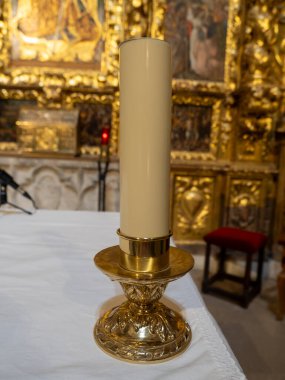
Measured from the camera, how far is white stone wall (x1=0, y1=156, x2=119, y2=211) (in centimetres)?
295

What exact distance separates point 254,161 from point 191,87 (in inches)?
34.4

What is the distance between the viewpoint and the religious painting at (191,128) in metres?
3.25

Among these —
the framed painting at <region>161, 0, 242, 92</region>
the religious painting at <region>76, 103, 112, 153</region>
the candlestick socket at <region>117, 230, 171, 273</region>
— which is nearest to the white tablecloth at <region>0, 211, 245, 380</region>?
the candlestick socket at <region>117, 230, 171, 273</region>

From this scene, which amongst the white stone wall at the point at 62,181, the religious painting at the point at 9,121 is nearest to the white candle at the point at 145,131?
the white stone wall at the point at 62,181

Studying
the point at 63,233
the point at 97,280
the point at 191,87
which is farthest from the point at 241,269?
the point at 97,280

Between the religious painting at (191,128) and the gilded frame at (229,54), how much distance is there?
0.20m

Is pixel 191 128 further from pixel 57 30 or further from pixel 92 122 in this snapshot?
pixel 57 30

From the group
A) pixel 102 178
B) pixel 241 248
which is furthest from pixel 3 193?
pixel 241 248

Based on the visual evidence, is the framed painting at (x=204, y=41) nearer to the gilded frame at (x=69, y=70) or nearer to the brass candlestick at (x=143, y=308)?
the gilded frame at (x=69, y=70)

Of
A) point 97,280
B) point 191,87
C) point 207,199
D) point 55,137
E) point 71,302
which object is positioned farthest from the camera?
point 207,199

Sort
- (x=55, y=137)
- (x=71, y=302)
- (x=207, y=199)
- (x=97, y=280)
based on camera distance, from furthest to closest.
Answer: (x=207, y=199)
(x=55, y=137)
(x=97, y=280)
(x=71, y=302)

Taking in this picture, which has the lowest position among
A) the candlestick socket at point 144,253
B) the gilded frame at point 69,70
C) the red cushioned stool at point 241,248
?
the red cushioned stool at point 241,248

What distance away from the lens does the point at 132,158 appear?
487 millimetres

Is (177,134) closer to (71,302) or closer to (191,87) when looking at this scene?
(191,87)
